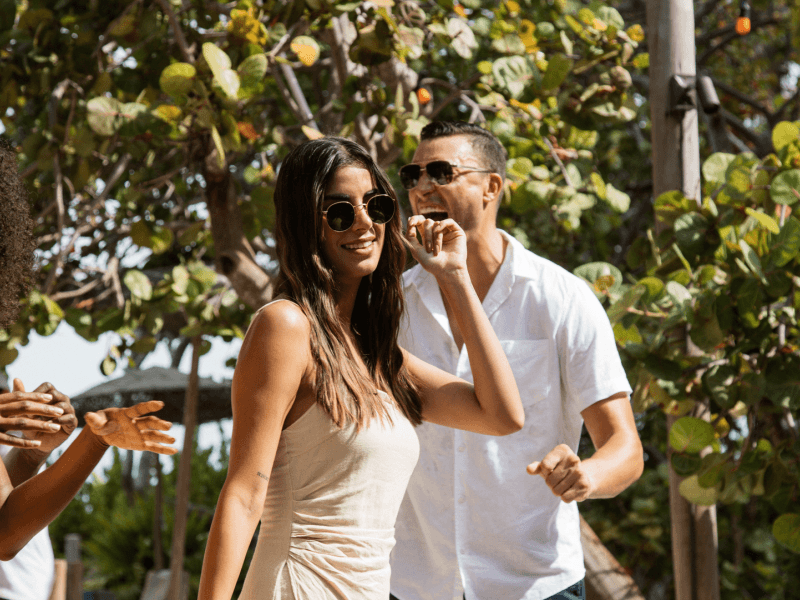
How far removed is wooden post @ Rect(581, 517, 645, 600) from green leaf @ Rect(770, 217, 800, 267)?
1.32m

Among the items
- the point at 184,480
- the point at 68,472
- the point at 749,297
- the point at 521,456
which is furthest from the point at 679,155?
the point at 184,480

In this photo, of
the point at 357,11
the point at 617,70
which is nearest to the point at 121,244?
the point at 357,11

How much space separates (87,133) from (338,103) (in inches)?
44.6

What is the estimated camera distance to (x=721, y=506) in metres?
6.00

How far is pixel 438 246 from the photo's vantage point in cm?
203

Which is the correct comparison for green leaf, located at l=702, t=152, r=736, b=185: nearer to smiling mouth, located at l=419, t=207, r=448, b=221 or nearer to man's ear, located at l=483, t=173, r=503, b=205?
man's ear, located at l=483, t=173, r=503, b=205

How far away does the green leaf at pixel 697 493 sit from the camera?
10.6 feet

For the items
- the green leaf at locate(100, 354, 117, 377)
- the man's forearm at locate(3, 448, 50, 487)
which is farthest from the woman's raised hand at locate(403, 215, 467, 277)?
the green leaf at locate(100, 354, 117, 377)

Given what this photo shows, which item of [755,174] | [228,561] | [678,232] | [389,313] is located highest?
[755,174]

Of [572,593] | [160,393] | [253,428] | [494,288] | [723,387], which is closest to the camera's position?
[253,428]

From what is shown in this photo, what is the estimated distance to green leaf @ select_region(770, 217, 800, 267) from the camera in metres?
2.79

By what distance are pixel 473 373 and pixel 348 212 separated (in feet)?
1.63

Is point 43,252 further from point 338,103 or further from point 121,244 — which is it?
point 338,103

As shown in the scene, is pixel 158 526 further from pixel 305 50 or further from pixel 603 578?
pixel 305 50
